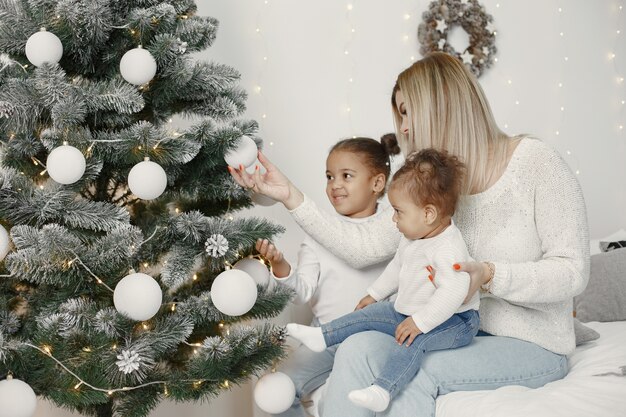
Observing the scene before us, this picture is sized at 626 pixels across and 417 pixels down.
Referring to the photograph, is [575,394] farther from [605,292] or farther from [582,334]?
[605,292]

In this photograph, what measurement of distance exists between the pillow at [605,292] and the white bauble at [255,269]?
1.43 metres

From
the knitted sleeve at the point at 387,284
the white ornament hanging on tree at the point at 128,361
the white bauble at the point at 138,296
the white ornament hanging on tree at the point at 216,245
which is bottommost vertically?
the white ornament hanging on tree at the point at 128,361

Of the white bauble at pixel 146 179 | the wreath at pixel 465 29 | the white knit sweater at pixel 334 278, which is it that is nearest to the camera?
the white bauble at pixel 146 179

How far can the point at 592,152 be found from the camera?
3592 millimetres

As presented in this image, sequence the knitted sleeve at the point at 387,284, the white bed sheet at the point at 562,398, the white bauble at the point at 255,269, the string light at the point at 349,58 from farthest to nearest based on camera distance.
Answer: the string light at the point at 349,58 → the knitted sleeve at the point at 387,284 → the white bauble at the point at 255,269 → the white bed sheet at the point at 562,398

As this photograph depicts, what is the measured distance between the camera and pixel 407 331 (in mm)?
1637

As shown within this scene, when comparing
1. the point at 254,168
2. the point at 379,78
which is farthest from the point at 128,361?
the point at 379,78

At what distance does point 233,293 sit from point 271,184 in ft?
1.59

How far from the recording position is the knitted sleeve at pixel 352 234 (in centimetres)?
206

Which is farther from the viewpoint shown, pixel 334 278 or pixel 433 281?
pixel 334 278

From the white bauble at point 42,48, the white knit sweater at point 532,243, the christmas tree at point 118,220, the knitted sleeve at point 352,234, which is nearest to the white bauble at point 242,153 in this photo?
the christmas tree at point 118,220

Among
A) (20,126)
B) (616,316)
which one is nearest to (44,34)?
(20,126)

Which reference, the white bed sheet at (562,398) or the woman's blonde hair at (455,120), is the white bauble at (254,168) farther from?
the white bed sheet at (562,398)

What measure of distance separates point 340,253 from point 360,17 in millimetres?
1390
